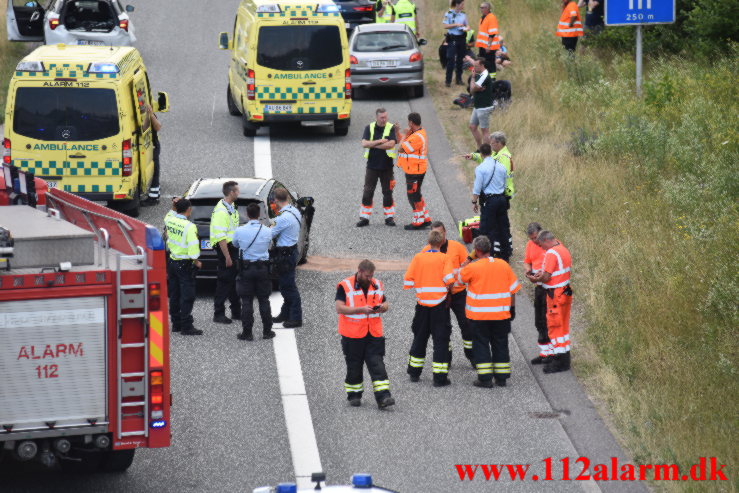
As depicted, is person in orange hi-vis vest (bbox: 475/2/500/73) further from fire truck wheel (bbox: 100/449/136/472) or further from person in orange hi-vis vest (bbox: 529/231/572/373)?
fire truck wheel (bbox: 100/449/136/472)

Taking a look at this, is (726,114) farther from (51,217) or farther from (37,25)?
(37,25)

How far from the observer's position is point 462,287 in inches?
555

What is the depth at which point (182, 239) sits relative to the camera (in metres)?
15.1

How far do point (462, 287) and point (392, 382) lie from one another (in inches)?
50.8

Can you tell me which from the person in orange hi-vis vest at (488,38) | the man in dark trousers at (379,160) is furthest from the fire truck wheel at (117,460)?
the person in orange hi-vis vest at (488,38)

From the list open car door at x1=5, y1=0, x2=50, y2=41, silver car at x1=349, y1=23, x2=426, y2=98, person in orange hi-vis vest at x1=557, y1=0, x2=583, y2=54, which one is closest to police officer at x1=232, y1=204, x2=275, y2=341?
silver car at x1=349, y1=23, x2=426, y2=98

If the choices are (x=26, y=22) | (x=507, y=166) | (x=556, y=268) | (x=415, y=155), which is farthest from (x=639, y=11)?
(x=26, y=22)

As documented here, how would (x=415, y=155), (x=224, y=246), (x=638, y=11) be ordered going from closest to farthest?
(x=224, y=246) < (x=415, y=155) < (x=638, y=11)

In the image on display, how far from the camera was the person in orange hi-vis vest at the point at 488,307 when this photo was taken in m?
13.3

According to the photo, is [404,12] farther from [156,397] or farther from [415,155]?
[156,397]

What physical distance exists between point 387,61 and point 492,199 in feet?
35.0

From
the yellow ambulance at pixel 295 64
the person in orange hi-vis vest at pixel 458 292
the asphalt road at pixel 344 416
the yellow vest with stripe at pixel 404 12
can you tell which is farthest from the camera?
the yellow vest with stripe at pixel 404 12

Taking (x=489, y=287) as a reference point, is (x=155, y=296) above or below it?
above

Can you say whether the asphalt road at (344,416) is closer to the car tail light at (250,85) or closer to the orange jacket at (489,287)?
the orange jacket at (489,287)
